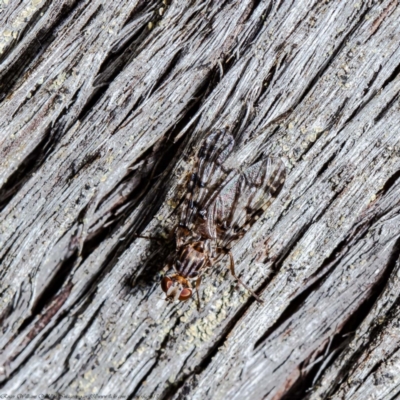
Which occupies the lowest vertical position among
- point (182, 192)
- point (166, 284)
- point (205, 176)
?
point (166, 284)

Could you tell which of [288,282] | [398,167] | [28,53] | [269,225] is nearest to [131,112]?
[28,53]

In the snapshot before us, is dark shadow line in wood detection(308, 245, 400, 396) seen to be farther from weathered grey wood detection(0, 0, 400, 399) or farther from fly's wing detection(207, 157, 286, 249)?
fly's wing detection(207, 157, 286, 249)

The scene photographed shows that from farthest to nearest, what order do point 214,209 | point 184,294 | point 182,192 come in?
point 214,209
point 182,192
point 184,294

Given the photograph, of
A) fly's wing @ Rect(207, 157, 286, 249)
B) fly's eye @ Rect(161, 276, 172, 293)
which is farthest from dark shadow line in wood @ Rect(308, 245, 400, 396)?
fly's eye @ Rect(161, 276, 172, 293)

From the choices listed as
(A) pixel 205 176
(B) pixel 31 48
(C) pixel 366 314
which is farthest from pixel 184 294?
(B) pixel 31 48

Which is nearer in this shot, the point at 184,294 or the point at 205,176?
the point at 184,294

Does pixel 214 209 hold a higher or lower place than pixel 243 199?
lower

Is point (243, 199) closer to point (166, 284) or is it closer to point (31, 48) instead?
point (166, 284)
